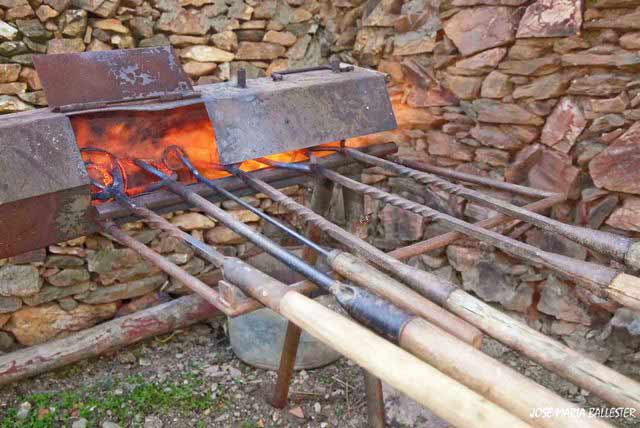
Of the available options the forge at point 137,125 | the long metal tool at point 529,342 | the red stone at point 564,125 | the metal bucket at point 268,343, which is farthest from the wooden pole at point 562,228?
the metal bucket at point 268,343

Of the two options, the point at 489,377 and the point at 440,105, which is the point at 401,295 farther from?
the point at 440,105

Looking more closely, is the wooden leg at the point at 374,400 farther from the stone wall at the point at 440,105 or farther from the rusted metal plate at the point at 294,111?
the rusted metal plate at the point at 294,111

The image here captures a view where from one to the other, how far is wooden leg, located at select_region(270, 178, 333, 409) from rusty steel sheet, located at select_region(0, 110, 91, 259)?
1.10m

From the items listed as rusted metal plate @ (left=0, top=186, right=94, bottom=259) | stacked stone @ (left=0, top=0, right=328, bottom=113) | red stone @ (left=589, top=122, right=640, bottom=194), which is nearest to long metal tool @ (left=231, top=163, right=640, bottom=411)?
rusted metal plate @ (left=0, top=186, right=94, bottom=259)

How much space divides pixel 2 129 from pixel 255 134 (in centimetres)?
99

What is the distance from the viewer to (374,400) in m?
2.88

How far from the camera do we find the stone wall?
289 cm

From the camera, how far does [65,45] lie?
3.67m

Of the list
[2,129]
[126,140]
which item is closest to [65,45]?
[126,140]

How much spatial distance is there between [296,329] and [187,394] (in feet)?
3.35

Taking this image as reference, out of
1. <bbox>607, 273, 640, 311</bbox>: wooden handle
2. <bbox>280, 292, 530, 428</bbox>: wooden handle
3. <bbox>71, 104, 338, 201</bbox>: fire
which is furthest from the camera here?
<bbox>71, 104, 338, 201</bbox>: fire

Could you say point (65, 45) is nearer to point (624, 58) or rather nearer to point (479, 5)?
point (479, 5)

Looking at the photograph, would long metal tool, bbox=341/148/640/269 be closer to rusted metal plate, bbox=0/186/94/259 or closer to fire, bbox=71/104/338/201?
fire, bbox=71/104/338/201

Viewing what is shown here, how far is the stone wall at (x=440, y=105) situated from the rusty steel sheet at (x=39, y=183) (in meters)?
1.51
